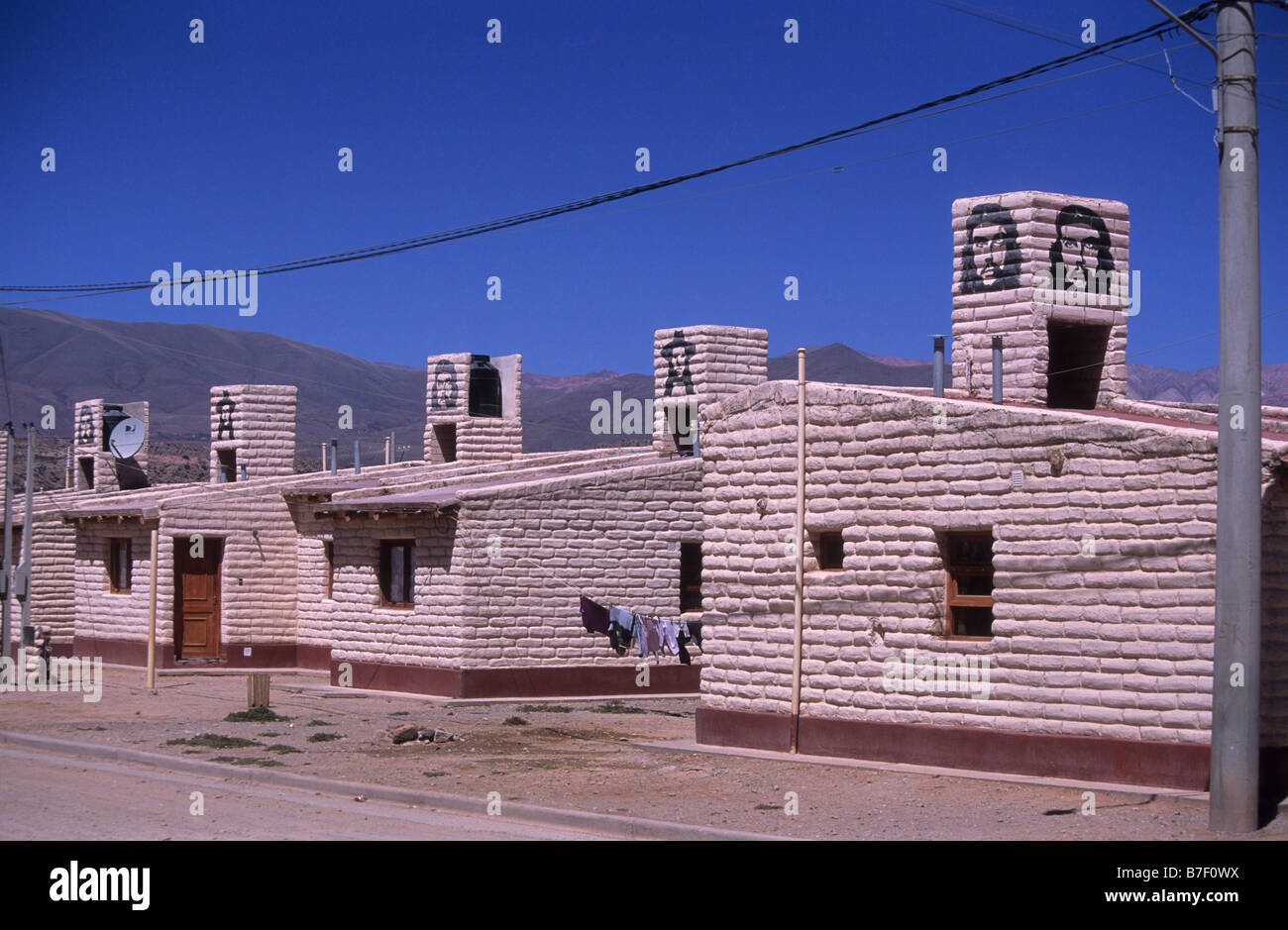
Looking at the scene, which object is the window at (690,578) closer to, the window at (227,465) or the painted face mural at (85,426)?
the window at (227,465)

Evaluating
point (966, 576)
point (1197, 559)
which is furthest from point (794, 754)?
point (1197, 559)

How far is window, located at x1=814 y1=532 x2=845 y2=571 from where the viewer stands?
Answer: 17.0 metres

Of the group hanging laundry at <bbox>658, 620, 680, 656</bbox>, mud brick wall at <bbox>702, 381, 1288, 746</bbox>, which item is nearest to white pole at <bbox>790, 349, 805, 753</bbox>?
mud brick wall at <bbox>702, 381, 1288, 746</bbox>

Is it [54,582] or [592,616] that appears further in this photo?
[54,582]

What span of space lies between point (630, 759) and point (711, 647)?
175 centimetres

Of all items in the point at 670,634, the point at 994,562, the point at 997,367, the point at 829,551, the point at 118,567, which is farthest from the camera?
the point at 118,567

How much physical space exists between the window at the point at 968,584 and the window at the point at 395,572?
1194cm

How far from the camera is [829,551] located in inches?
672

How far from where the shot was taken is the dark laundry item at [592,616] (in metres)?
24.3

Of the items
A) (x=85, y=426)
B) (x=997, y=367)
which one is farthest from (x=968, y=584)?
(x=85, y=426)

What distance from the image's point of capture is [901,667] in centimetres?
1592

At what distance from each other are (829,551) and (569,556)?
8007 millimetres

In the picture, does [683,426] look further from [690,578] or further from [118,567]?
[118,567]
